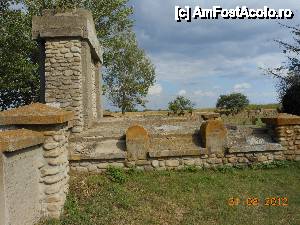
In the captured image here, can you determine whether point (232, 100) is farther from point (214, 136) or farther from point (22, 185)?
point (22, 185)

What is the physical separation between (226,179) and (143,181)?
5.78 feet

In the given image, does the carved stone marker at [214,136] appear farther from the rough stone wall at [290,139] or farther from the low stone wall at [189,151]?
the rough stone wall at [290,139]

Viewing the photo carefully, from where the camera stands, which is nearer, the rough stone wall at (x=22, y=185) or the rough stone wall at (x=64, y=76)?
the rough stone wall at (x=22, y=185)

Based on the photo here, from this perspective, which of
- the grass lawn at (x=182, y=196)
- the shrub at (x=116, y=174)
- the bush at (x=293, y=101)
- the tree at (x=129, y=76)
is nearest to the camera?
the grass lawn at (x=182, y=196)

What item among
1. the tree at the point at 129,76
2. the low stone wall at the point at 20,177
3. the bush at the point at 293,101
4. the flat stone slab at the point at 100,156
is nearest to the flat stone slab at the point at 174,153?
the flat stone slab at the point at 100,156

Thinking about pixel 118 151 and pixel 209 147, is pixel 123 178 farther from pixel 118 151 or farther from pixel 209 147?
pixel 209 147

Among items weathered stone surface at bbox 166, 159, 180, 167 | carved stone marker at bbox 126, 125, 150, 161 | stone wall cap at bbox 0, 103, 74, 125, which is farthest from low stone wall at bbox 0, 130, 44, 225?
weathered stone surface at bbox 166, 159, 180, 167

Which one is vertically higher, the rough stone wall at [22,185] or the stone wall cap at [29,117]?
the stone wall cap at [29,117]

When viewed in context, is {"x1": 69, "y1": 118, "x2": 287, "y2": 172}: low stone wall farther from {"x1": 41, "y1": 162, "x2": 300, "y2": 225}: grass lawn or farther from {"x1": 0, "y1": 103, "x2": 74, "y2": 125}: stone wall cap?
{"x1": 0, "y1": 103, "x2": 74, "y2": 125}: stone wall cap

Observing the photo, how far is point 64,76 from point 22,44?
992 centimetres

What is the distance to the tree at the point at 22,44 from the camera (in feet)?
58.9

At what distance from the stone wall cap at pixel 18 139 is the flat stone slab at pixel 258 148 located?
4.50 m
